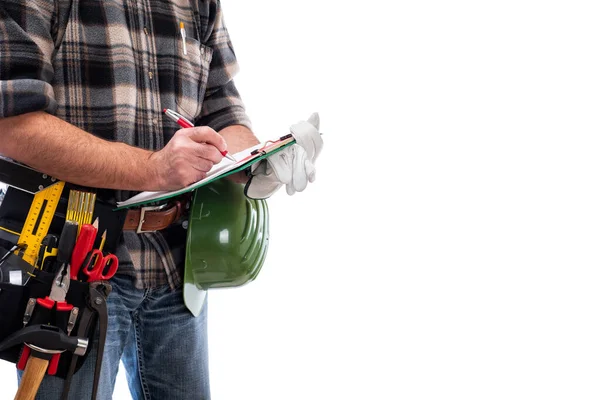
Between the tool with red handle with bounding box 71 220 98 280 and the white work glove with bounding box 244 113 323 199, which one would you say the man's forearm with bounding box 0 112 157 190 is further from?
the white work glove with bounding box 244 113 323 199

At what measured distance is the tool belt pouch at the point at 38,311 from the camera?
1062 mm

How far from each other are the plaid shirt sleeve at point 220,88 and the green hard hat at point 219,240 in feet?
0.65

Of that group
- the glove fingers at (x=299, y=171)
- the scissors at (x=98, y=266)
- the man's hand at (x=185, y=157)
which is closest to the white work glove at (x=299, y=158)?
the glove fingers at (x=299, y=171)

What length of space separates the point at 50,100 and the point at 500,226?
241cm

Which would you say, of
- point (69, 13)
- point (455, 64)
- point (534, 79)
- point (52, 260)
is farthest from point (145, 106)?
point (534, 79)

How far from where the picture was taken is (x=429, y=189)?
9.99 feet

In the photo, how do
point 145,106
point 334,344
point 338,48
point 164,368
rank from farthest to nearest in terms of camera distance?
1. point 338,48
2. point 334,344
3. point 164,368
4. point 145,106

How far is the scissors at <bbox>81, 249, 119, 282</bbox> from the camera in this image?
1.13 m

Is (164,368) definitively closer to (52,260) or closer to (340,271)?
(52,260)

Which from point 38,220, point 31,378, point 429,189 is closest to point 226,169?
point 38,220

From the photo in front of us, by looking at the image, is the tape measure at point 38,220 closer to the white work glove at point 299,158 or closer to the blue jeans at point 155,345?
the blue jeans at point 155,345

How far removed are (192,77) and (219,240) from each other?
0.35 meters

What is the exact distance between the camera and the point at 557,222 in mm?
3006

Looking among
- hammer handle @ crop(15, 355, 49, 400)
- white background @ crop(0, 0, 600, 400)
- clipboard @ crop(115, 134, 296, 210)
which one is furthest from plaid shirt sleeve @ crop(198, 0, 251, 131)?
white background @ crop(0, 0, 600, 400)
